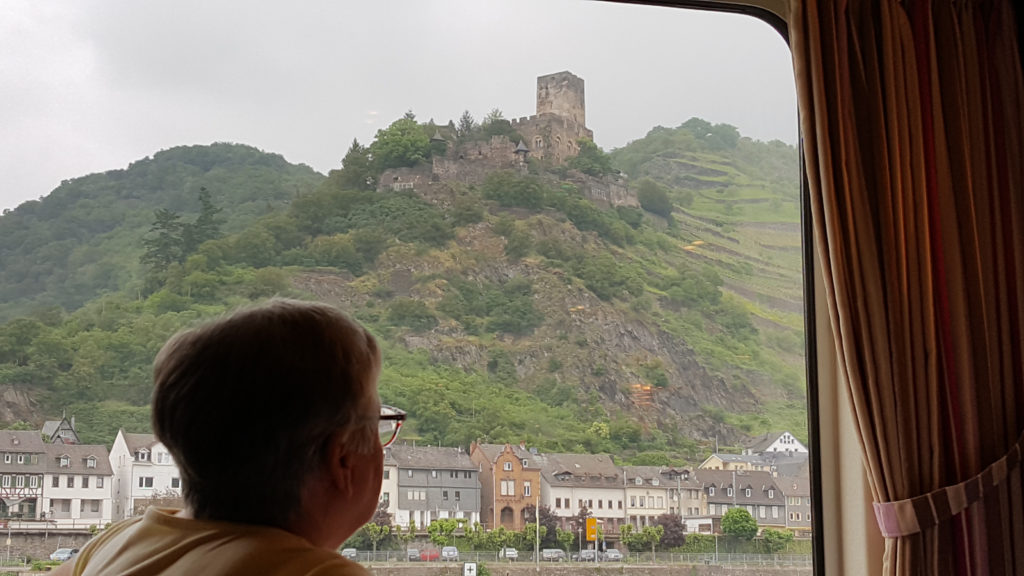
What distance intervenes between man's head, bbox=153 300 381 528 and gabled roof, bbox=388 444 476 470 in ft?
5.08

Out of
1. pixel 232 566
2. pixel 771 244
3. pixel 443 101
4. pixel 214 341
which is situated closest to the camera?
pixel 232 566

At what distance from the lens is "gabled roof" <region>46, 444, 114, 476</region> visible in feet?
8.11

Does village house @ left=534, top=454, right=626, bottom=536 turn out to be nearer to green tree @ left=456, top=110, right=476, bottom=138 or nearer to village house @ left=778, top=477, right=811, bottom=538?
village house @ left=778, top=477, right=811, bottom=538

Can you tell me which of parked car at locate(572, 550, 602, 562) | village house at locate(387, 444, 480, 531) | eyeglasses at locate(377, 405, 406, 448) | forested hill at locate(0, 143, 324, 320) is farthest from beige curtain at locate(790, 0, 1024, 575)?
eyeglasses at locate(377, 405, 406, 448)

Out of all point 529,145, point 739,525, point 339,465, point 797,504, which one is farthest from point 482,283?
point 339,465

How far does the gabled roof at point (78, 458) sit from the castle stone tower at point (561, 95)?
1566mm

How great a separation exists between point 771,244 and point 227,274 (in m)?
1.67

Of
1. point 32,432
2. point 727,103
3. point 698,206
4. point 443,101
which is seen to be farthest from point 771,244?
point 32,432

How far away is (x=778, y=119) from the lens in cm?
307

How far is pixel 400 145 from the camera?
2.82 metres

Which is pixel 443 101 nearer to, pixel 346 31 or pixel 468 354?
pixel 346 31

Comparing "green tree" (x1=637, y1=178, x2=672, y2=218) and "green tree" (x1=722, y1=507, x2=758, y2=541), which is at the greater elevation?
"green tree" (x1=637, y1=178, x2=672, y2=218)

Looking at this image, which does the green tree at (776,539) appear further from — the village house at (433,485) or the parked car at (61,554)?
the parked car at (61,554)

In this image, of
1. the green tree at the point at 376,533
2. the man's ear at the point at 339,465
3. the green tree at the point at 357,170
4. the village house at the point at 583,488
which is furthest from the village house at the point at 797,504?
the man's ear at the point at 339,465
